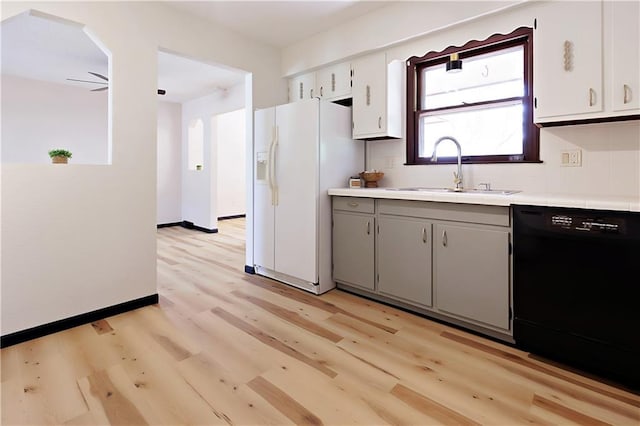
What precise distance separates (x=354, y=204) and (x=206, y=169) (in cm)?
440

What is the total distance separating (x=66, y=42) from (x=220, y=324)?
3.74 m

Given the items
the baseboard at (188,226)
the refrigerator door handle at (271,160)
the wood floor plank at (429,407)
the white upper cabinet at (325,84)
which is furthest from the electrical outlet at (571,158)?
the baseboard at (188,226)

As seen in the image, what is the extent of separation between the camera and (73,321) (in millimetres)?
2479

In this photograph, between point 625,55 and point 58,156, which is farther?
point 58,156

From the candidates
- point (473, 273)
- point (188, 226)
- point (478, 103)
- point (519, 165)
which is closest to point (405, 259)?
point (473, 273)

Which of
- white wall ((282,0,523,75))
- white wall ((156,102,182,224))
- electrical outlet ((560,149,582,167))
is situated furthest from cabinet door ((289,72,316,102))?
white wall ((156,102,182,224))

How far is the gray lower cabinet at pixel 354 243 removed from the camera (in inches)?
115

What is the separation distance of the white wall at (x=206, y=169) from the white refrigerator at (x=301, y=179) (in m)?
2.78

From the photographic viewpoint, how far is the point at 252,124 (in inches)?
147

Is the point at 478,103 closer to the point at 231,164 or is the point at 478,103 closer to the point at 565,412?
the point at 565,412

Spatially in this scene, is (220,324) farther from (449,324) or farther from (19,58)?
(19,58)

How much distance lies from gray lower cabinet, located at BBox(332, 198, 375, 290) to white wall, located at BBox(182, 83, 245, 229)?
3577 mm

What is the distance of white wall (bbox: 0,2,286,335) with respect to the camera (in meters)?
2.26

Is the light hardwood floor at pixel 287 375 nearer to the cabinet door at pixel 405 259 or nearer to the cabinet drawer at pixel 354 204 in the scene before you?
the cabinet door at pixel 405 259
